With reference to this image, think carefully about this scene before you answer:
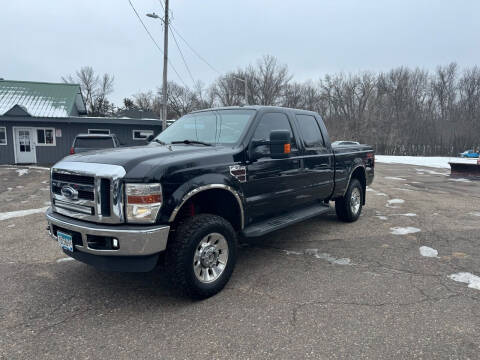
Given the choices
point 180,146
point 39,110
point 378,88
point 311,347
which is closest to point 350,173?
point 180,146

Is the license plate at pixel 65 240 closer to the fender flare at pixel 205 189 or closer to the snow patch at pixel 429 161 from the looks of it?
the fender flare at pixel 205 189

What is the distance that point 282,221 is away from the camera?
4516 millimetres

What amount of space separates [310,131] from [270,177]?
5.10ft

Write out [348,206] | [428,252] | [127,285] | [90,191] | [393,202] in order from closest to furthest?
[90,191] < [127,285] < [428,252] < [348,206] < [393,202]

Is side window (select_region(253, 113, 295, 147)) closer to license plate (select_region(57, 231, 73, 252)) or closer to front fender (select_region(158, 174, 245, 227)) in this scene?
front fender (select_region(158, 174, 245, 227))

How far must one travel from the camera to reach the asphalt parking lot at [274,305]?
267 cm

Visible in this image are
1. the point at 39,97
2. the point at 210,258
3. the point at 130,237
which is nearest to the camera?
the point at 130,237

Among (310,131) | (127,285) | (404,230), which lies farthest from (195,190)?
(404,230)

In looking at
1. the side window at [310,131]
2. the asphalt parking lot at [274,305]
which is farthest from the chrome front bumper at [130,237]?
the side window at [310,131]

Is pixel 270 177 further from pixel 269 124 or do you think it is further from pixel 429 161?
pixel 429 161

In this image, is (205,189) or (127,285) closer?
(205,189)

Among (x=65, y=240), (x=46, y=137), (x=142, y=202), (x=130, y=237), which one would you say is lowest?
(x=65, y=240)

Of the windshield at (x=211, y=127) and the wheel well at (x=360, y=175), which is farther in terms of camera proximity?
the wheel well at (x=360, y=175)

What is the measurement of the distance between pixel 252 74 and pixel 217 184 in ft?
178
